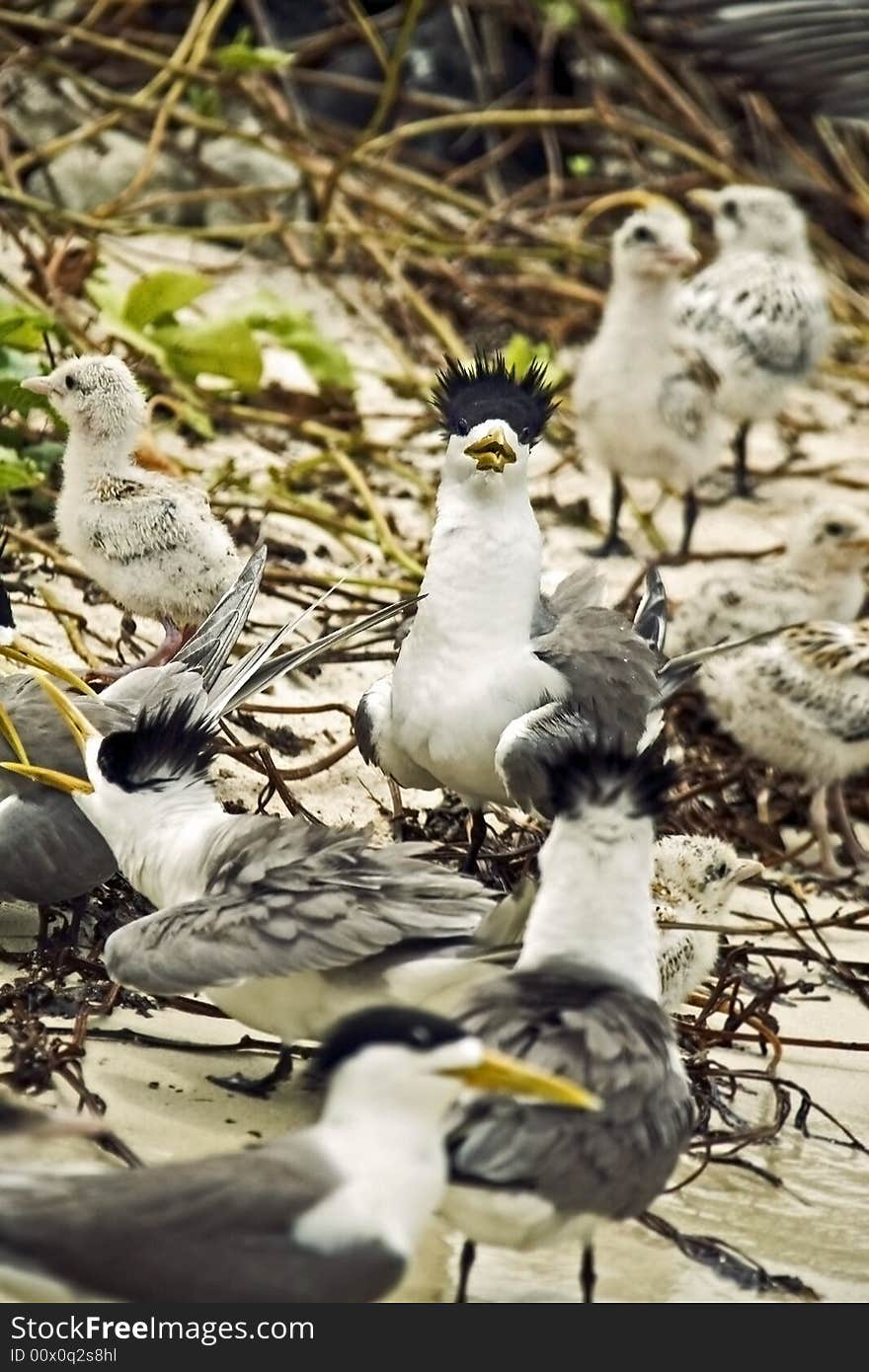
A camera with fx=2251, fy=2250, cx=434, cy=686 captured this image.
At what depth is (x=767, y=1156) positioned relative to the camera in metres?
4.09

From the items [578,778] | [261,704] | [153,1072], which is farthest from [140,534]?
[578,778]

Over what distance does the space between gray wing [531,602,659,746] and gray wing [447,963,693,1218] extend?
3.75 feet

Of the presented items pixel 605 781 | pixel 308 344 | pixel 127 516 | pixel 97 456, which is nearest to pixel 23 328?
pixel 97 456

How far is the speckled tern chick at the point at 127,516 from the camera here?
4.93 m

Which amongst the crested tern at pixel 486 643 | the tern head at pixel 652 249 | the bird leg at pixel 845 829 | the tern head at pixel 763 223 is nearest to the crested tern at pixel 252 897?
the crested tern at pixel 486 643

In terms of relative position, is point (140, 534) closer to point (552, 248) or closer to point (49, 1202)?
point (49, 1202)

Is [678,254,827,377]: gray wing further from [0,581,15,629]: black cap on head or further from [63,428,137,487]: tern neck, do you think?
[0,581,15,629]: black cap on head

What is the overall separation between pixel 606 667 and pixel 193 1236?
2.03m

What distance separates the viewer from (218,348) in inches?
267

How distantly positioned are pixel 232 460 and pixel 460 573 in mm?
1820

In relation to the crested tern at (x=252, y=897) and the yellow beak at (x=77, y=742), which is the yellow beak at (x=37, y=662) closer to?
the yellow beak at (x=77, y=742)

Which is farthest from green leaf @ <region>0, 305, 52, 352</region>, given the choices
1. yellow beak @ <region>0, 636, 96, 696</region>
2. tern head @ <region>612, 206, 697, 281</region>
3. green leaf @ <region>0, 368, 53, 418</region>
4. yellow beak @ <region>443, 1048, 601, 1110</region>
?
yellow beak @ <region>443, 1048, 601, 1110</region>

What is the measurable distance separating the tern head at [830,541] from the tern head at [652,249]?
1.15m

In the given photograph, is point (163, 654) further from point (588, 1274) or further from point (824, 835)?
point (588, 1274)
